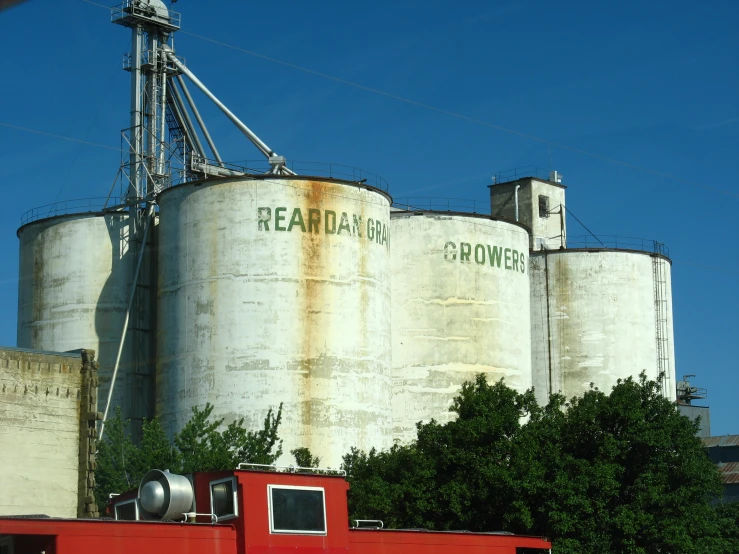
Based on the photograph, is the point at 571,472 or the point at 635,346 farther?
the point at 635,346

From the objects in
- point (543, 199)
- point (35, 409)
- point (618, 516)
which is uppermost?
point (543, 199)

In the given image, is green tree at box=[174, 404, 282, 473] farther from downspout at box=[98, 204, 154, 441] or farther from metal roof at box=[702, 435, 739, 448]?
metal roof at box=[702, 435, 739, 448]

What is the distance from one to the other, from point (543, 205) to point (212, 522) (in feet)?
197

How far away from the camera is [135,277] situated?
6069 cm

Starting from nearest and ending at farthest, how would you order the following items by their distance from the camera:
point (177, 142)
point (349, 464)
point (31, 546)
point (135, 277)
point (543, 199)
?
point (31, 546)
point (349, 464)
point (135, 277)
point (177, 142)
point (543, 199)

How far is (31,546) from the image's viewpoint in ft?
78.2

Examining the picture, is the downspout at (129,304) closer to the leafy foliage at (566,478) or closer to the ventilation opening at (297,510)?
the leafy foliage at (566,478)

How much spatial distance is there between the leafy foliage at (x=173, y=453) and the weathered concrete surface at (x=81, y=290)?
12309 mm

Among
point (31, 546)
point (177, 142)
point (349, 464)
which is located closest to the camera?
point (31, 546)

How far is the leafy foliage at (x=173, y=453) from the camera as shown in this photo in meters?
45.6

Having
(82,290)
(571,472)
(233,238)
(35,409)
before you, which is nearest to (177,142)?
(82,290)

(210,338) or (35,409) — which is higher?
(210,338)

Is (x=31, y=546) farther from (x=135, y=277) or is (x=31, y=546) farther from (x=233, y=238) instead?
(x=135, y=277)

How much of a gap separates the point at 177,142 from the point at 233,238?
18.4m
